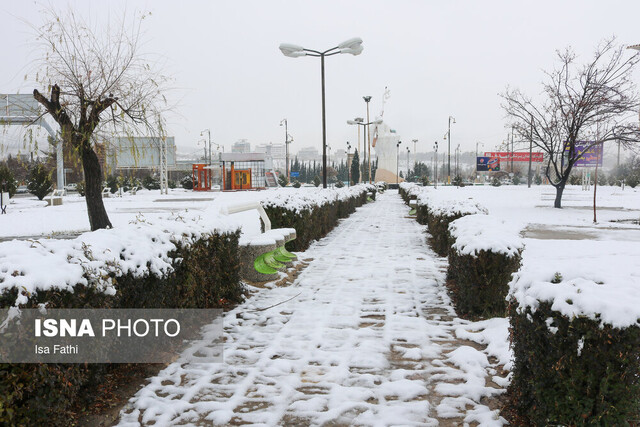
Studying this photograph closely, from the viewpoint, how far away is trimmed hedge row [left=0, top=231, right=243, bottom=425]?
95.7 inches

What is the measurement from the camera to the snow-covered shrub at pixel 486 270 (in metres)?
5.05

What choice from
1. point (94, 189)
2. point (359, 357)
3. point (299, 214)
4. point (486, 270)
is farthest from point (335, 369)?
point (94, 189)

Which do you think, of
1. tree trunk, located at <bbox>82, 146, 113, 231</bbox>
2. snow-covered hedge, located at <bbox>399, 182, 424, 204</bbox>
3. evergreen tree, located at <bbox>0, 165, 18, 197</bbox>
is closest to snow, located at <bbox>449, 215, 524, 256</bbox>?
tree trunk, located at <bbox>82, 146, 113, 231</bbox>

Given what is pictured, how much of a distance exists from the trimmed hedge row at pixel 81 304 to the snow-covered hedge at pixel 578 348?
2873 mm

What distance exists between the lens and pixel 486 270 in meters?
5.11

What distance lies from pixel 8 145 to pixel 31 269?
7194mm

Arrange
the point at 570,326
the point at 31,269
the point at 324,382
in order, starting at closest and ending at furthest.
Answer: the point at 570,326
the point at 31,269
the point at 324,382

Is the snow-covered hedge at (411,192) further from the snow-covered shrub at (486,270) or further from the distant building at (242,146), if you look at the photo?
the distant building at (242,146)

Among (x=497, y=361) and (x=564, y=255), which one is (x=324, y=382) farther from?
(x=564, y=255)

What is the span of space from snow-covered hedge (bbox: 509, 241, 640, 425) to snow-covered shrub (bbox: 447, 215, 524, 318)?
2.03m

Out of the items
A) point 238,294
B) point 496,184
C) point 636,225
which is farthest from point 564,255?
point 496,184

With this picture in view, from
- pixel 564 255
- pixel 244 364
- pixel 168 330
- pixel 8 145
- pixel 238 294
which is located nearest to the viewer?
pixel 244 364

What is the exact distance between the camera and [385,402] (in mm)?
3322

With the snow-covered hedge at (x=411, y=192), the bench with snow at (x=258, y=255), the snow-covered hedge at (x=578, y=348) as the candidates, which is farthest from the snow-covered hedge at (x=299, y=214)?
the snow-covered hedge at (x=411, y=192)
